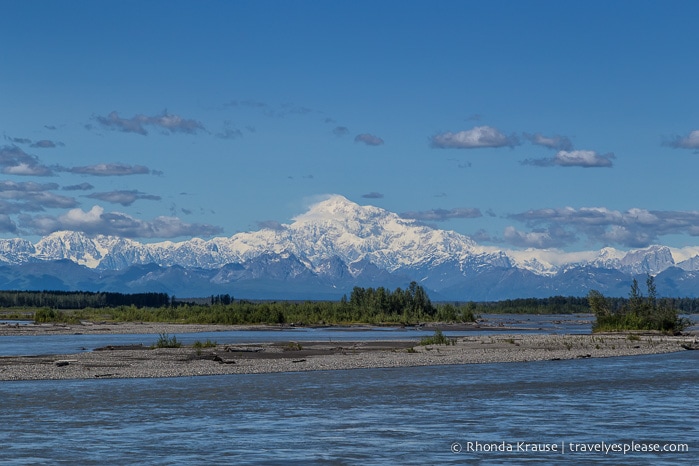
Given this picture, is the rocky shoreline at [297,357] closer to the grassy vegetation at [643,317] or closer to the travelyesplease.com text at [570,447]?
the grassy vegetation at [643,317]

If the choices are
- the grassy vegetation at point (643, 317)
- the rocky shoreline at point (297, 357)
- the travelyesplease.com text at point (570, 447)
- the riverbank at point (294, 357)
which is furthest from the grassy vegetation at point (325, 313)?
the travelyesplease.com text at point (570, 447)

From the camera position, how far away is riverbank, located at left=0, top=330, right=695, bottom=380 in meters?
57.5

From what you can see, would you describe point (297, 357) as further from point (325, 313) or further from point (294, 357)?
point (325, 313)

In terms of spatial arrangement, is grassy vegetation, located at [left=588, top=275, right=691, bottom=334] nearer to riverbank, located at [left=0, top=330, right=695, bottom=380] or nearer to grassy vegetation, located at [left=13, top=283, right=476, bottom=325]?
riverbank, located at [left=0, top=330, right=695, bottom=380]

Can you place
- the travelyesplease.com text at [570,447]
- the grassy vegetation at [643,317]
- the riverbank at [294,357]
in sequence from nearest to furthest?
the travelyesplease.com text at [570,447] < the riverbank at [294,357] < the grassy vegetation at [643,317]

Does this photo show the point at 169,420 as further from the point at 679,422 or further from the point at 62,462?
the point at 679,422

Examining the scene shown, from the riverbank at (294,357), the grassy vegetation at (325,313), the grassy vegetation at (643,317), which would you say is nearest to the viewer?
the riverbank at (294,357)

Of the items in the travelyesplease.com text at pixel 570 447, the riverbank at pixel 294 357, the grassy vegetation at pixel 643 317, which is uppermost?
the grassy vegetation at pixel 643 317

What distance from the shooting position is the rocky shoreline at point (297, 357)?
189 feet

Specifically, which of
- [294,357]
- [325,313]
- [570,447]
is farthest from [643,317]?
[570,447]

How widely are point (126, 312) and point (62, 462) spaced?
15847 cm

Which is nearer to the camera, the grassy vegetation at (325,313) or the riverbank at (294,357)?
the riverbank at (294,357)

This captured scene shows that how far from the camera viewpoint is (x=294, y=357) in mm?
69312

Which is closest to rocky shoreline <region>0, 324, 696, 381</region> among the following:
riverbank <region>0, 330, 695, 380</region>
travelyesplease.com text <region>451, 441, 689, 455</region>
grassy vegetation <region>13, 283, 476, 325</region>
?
riverbank <region>0, 330, 695, 380</region>
